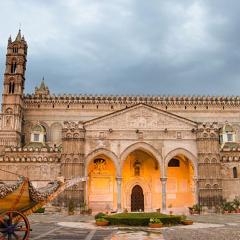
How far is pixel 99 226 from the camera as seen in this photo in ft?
76.8

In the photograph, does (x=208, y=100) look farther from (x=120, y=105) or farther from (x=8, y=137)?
(x=8, y=137)

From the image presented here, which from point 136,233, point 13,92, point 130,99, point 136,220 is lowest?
point 136,233

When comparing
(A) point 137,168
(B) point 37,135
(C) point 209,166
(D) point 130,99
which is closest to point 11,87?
(B) point 37,135

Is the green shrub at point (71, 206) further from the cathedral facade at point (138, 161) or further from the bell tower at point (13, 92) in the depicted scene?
the bell tower at point (13, 92)

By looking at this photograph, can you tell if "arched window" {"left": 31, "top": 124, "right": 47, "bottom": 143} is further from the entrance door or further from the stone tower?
the stone tower

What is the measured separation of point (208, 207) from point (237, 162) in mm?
6539

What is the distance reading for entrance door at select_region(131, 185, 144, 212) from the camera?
4181cm

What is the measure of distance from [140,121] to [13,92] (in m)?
23.4

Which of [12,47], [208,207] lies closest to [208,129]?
[208,207]

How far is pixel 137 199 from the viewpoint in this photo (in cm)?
4206

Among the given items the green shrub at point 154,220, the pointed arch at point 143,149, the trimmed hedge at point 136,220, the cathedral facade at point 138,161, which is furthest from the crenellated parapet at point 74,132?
the green shrub at point 154,220

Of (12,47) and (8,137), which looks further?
(12,47)

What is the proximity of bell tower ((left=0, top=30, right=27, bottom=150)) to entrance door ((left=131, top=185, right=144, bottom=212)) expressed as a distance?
19.6 metres

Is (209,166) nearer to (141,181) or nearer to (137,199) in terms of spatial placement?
(141,181)
